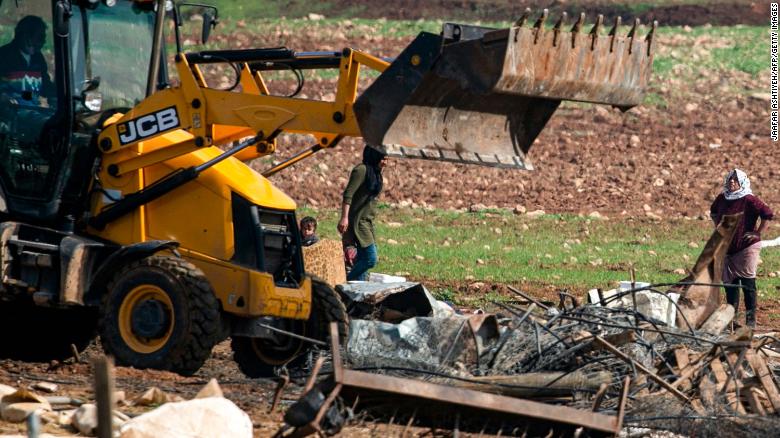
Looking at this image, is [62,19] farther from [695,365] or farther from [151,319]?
[695,365]

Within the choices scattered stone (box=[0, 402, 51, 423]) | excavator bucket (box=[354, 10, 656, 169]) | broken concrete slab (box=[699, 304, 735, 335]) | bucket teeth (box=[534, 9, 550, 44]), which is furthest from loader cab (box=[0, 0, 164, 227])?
broken concrete slab (box=[699, 304, 735, 335])

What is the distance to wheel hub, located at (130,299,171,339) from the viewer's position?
33.4ft

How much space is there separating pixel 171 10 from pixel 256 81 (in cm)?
88

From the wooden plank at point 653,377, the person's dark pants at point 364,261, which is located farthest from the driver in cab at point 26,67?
the wooden plank at point 653,377

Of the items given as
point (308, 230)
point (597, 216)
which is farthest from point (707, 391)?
point (597, 216)

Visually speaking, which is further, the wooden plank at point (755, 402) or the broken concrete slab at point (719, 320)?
the broken concrete slab at point (719, 320)

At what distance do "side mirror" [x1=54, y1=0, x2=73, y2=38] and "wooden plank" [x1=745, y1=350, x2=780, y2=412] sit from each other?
17.5ft

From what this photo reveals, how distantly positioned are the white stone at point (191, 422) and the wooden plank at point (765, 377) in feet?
11.4

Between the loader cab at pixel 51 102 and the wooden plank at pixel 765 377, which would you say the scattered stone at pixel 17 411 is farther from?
the wooden plank at pixel 765 377

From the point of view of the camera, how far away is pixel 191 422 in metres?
7.38

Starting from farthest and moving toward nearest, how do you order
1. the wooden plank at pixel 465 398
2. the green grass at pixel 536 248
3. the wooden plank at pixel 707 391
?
the green grass at pixel 536 248
the wooden plank at pixel 707 391
the wooden plank at pixel 465 398

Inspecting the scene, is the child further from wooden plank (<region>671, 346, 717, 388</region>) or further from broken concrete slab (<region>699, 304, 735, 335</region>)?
wooden plank (<region>671, 346, 717, 388</region>)

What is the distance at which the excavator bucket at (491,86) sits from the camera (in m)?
9.86

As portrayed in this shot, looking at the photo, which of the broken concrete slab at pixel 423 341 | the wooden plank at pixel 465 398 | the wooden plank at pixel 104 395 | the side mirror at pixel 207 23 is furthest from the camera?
the side mirror at pixel 207 23
